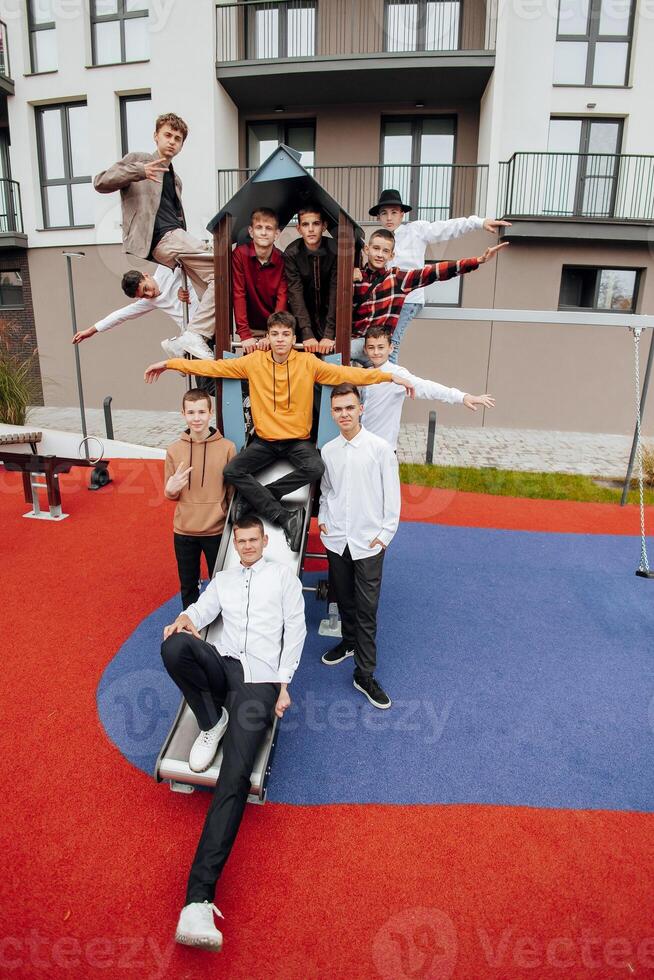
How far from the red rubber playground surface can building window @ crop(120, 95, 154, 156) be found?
14928mm

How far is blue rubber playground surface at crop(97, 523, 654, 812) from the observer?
3.63m

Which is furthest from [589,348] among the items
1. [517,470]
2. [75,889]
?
[75,889]

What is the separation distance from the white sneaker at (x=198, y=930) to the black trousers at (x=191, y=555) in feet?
7.65

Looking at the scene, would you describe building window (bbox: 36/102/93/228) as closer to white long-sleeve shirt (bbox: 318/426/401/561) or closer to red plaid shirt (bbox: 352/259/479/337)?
red plaid shirt (bbox: 352/259/479/337)

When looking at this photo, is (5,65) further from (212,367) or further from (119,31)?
(212,367)

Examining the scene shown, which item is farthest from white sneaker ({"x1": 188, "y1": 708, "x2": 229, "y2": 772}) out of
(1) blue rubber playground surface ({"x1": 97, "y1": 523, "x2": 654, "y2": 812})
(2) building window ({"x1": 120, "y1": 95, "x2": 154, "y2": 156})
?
(2) building window ({"x1": 120, "y1": 95, "x2": 154, "y2": 156})

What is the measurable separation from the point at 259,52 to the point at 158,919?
1705cm

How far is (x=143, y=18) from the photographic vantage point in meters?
13.9

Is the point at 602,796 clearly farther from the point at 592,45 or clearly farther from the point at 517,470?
the point at 592,45

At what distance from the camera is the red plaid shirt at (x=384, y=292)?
4801 mm

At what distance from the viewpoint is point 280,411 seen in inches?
180

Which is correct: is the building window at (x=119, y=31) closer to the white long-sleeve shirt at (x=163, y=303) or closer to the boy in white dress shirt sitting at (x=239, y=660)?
the white long-sleeve shirt at (x=163, y=303)

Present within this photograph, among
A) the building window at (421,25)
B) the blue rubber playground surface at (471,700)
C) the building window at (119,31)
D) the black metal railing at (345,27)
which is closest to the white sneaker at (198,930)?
the blue rubber playground surface at (471,700)

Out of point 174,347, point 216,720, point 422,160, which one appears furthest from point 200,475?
point 422,160
